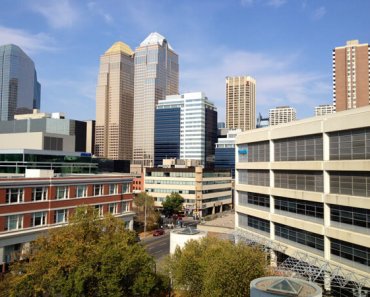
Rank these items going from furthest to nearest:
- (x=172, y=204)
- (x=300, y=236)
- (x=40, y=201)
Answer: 1. (x=172, y=204)
2. (x=40, y=201)
3. (x=300, y=236)

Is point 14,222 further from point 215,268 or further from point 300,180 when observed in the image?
point 300,180

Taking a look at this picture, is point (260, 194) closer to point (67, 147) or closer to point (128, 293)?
point (128, 293)

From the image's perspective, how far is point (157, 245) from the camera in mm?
74125

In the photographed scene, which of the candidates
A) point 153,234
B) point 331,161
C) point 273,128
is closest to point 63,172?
point 153,234

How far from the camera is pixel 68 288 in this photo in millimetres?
32219

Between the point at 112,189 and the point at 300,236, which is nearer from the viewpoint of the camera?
the point at 300,236

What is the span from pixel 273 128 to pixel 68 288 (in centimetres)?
3376

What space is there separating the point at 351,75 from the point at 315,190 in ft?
500

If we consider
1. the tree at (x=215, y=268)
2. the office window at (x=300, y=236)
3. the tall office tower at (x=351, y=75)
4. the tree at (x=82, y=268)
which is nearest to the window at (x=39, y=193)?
the tree at (x=82, y=268)

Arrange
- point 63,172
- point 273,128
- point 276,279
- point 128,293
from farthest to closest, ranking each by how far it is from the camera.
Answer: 1. point 63,172
2. point 273,128
3. point 128,293
4. point 276,279

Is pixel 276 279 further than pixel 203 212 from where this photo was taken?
No

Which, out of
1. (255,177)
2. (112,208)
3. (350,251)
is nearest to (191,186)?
(112,208)

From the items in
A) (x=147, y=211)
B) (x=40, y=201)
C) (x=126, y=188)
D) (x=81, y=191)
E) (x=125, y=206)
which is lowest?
(x=147, y=211)

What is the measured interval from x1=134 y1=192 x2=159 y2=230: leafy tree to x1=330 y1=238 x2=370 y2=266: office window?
54336 mm
